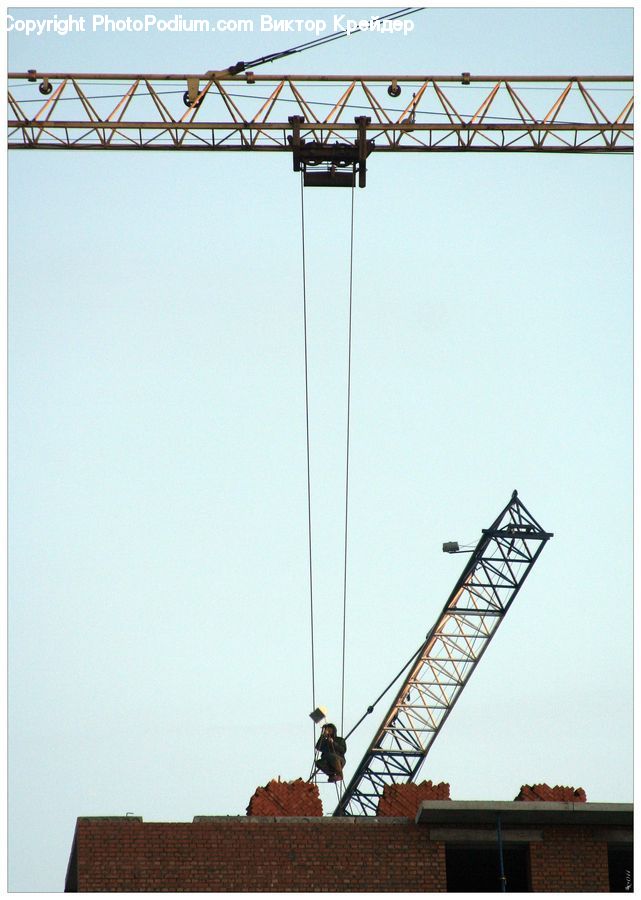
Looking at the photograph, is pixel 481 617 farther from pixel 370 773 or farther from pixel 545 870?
pixel 545 870

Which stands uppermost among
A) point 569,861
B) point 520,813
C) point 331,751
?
point 331,751

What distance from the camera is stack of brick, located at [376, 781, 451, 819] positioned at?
2986cm

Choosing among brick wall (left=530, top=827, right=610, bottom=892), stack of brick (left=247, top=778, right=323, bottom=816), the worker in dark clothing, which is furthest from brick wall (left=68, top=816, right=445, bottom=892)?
the worker in dark clothing

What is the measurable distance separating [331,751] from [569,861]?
13.1m

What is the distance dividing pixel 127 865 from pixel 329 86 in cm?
2611

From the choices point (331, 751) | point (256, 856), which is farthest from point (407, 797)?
point (331, 751)

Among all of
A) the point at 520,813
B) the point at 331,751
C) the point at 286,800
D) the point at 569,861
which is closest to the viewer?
the point at 520,813

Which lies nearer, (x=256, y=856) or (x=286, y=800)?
(x=256, y=856)

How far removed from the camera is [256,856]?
2886cm

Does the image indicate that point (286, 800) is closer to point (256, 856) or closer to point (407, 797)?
Result: point (256, 856)

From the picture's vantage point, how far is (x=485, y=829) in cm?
2920

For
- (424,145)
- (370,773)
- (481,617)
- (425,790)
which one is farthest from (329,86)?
(425,790)

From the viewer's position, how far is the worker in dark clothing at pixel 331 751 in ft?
134

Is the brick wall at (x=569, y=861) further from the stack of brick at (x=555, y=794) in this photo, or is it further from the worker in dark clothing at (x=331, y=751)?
the worker in dark clothing at (x=331, y=751)
